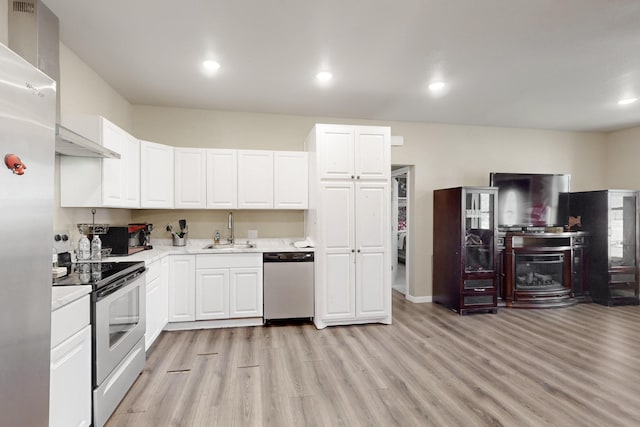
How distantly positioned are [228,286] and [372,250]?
68.4 inches

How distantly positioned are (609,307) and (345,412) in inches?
185

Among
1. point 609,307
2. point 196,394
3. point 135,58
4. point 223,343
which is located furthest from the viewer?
point 609,307

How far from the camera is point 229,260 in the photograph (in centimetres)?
362

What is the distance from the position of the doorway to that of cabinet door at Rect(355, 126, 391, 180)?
4.31ft

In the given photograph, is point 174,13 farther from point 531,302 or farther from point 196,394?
point 531,302

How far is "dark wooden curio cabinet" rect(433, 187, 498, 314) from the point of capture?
4.23m

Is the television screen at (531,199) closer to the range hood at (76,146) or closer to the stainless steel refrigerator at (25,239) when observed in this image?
the range hood at (76,146)

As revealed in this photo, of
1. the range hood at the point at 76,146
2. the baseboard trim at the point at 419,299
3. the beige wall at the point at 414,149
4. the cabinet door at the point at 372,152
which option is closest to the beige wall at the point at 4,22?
the range hood at the point at 76,146

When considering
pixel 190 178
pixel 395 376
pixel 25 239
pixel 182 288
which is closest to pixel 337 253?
pixel 395 376

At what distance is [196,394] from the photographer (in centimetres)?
234

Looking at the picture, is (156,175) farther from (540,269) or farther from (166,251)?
(540,269)

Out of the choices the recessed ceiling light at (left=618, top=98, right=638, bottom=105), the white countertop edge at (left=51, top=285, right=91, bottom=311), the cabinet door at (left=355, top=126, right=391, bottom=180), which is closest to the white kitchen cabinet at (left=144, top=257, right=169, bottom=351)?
the white countertop edge at (left=51, top=285, right=91, bottom=311)

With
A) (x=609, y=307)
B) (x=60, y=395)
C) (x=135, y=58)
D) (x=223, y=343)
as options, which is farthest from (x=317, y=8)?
(x=609, y=307)

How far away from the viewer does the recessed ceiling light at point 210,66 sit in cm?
293
